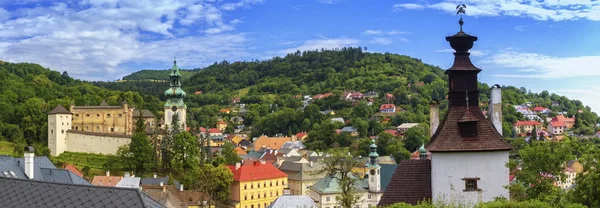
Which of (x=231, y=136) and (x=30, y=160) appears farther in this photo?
(x=231, y=136)

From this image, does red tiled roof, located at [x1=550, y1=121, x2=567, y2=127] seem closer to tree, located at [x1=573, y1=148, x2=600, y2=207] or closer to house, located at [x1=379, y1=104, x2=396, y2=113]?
house, located at [x1=379, y1=104, x2=396, y2=113]

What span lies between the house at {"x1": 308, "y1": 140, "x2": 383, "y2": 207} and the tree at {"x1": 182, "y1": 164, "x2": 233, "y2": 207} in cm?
897

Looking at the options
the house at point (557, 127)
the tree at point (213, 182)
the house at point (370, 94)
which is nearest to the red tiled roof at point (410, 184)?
the tree at point (213, 182)

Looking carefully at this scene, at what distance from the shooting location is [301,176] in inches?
3009

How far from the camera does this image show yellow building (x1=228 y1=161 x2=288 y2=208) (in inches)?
2640

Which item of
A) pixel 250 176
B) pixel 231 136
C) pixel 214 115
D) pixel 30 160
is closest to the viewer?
pixel 30 160

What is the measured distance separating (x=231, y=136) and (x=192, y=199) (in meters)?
91.0

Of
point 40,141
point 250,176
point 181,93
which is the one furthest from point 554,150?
point 40,141

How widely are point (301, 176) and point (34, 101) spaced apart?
46.8 metres

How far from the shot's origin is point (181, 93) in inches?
3433

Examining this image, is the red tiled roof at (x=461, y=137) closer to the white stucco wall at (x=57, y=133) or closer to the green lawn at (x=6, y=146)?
the green lawn at (x=6, y=146)

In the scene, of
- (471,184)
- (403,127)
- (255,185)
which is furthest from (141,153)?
(403,127)

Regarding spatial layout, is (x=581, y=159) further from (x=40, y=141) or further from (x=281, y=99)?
(x=281, y=99)

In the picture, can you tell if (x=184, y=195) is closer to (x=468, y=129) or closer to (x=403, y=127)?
(x=468, y=129)
